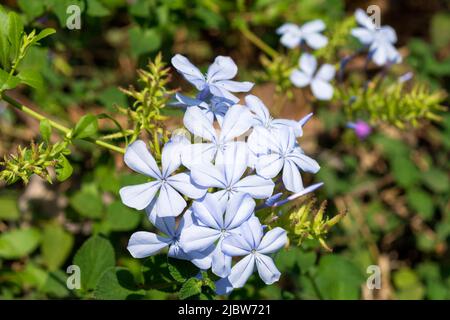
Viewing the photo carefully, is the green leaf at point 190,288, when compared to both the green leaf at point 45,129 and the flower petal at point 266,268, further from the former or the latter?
Answer: the green leaf at point 45,129

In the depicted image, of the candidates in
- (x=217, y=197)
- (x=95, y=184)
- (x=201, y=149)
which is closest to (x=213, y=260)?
(x=217, y=197)

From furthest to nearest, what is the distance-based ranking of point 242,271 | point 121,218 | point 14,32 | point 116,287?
point 121,218, point 116,287, point 14,32, point 242,271

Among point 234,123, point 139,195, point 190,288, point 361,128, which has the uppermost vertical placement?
point 361,128

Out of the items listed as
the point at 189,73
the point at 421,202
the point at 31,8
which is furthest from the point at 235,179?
the point at 421,202

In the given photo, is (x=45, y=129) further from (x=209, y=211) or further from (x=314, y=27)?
(x=314, y=27)

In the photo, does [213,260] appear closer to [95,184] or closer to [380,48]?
[95,184]

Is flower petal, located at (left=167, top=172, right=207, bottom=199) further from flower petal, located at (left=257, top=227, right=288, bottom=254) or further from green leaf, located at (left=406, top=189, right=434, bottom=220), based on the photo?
green leaf, located at (left=406, top=189, right=434, bottom=220)

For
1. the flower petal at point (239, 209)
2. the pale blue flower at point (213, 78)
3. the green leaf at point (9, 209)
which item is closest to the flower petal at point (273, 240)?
the flower petal at point (239, 209)
